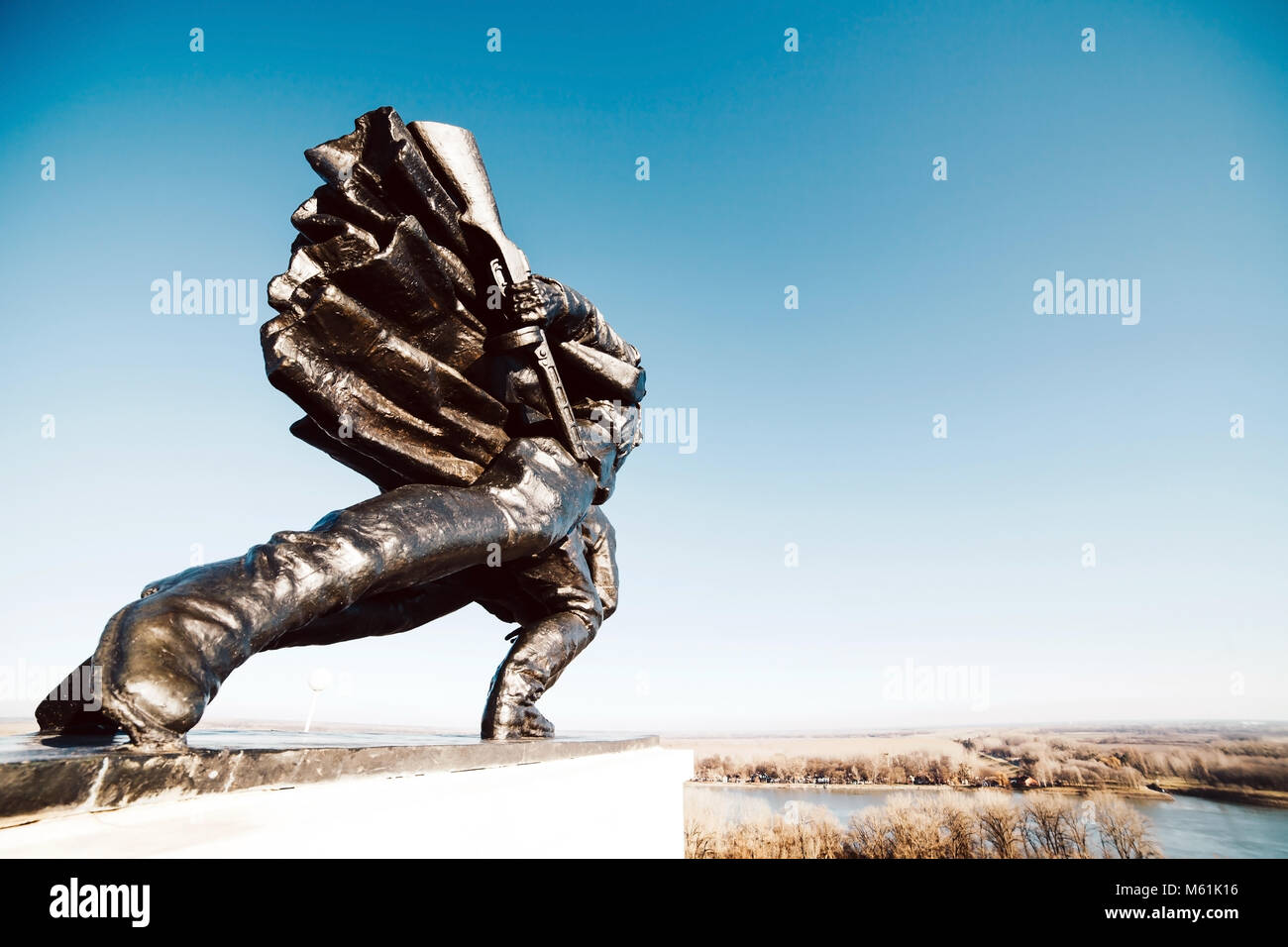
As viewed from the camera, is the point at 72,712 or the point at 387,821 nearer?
the point at 387,821

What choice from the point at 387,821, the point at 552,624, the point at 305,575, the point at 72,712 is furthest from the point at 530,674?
the point at 72,712

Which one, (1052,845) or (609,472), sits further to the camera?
(1052,845)

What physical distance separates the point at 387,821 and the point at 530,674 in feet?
5.91

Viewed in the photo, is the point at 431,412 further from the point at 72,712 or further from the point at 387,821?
the point at 387,821

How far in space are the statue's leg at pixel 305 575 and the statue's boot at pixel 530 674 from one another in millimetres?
629

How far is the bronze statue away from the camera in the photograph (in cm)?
274

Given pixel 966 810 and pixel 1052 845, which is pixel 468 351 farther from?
pixel 966 810

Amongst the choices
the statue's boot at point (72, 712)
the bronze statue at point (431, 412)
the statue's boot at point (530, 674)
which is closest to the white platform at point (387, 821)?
the statue's boot at point (530, 674)

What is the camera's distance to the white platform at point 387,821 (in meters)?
1.44

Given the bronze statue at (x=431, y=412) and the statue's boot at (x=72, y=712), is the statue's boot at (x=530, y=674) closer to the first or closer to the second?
the bronze statue at (x=431, y=412)

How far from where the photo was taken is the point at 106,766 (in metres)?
1.60

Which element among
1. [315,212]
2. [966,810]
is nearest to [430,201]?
[315,212]

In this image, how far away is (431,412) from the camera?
3551 millimetres
